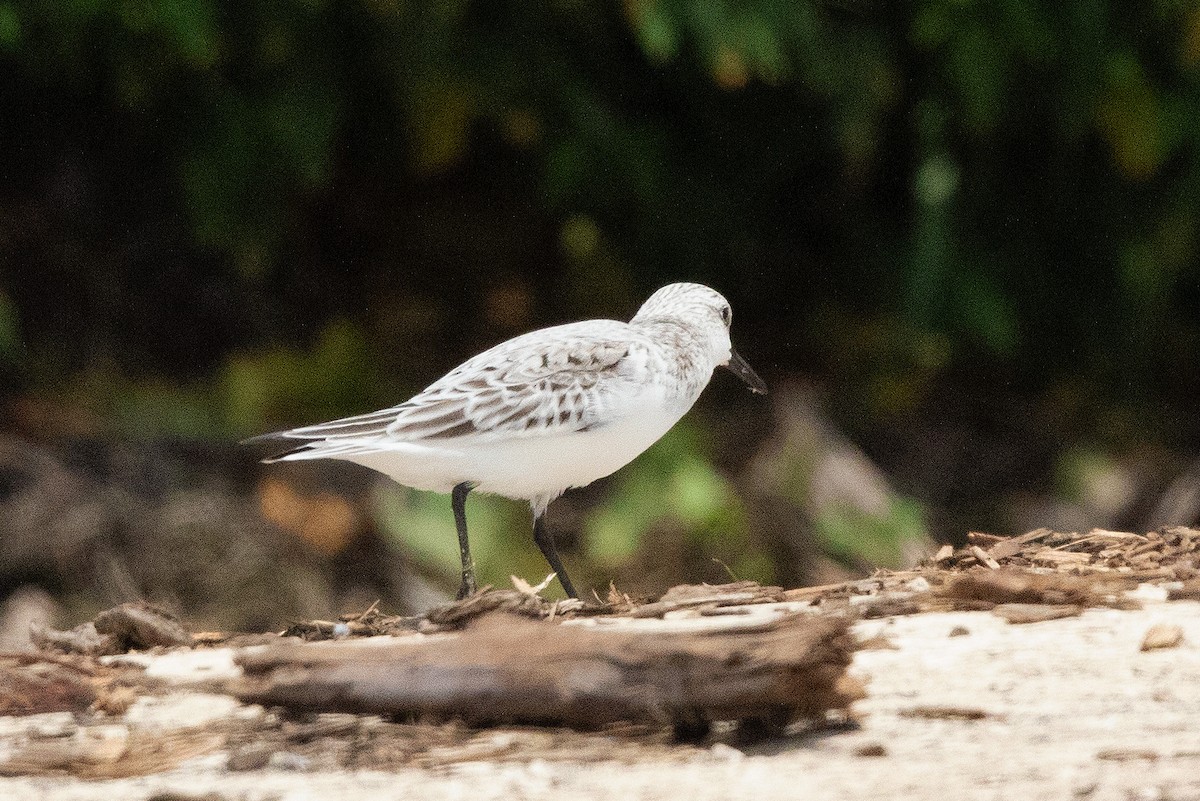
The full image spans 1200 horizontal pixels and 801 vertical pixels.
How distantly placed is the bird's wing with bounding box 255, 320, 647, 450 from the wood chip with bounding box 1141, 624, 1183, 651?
5.54ft

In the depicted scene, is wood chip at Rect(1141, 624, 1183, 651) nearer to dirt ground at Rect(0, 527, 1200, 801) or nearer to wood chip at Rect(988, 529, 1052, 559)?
dirt ground at Rect(0, 527, 1200, 801)

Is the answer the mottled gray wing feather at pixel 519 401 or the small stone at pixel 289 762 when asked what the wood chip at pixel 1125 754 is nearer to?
the small stone at pixel 289 762

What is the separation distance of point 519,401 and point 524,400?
0.05 ft

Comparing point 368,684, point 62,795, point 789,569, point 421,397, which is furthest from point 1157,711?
point 789,569

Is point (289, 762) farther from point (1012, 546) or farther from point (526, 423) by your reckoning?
point (1012, 546)

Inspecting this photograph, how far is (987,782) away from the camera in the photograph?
2.46 m

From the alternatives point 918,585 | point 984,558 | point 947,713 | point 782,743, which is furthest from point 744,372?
point 782,743

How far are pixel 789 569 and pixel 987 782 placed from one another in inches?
179

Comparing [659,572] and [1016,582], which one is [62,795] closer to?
[1016,582]

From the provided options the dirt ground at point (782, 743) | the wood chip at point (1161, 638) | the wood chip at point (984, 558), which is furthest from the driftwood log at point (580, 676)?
the wood chip at point (984, 558)

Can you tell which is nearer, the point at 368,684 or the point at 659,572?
the point at 368,684

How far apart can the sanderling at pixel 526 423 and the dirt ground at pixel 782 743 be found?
3.41 feet

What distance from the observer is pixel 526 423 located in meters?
4.43

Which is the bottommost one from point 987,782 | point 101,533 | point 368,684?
point 987,782
